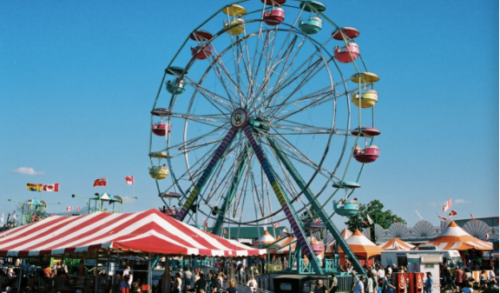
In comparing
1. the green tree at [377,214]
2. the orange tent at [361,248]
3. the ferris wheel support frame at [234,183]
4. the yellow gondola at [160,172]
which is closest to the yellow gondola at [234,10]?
the ferris wheel support frame at [234,183]

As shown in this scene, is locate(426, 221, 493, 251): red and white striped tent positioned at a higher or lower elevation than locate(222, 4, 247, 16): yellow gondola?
lower

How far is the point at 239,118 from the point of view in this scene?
24.4 m

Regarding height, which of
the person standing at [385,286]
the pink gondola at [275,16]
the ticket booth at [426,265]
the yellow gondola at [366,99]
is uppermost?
the pink gondola at [275,16]

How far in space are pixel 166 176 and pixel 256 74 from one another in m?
6.57

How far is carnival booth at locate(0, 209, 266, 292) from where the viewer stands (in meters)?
12.8

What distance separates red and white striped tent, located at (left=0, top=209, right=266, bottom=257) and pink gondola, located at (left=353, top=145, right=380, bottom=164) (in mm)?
8058

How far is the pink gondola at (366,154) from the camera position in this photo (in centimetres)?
2195

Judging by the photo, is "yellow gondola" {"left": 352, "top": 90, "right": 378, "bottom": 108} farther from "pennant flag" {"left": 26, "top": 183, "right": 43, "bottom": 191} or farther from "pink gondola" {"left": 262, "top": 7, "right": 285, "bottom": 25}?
"pennant flag" {"left": 26, "top": 183, "right": 43, "bottom": 191}

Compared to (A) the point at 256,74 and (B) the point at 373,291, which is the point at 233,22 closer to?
(A) the point at 256,74

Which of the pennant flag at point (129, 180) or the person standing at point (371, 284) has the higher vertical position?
the pennant flag at point (129, 180)

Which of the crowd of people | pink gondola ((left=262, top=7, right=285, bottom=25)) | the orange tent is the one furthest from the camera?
the orange tent

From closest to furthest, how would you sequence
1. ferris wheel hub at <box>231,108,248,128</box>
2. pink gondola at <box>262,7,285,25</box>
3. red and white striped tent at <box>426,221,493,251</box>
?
1. pink gondola at <box>262,7,285,25</box>
2. ferris wheel hub at <box>231,108,248,128</box>
3. red and white striped tent at <box>426,221,493,251</box>

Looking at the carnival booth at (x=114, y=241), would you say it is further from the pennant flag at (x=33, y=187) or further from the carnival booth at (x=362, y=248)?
the pennant flag at (x=33, y=187)

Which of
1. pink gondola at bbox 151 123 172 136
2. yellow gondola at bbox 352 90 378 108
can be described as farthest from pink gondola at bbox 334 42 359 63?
pink gondola at bbox 151 123 172 136
